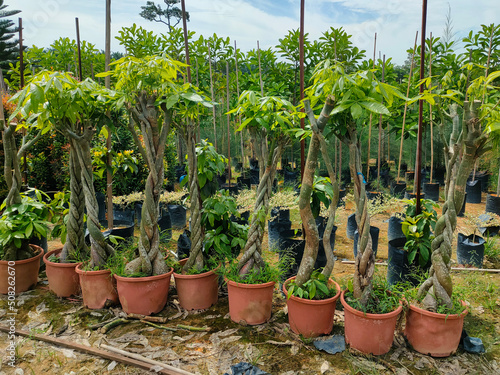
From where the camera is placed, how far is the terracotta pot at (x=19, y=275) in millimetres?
3373

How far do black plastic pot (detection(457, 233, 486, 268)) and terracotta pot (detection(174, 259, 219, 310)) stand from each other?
2.80 meters

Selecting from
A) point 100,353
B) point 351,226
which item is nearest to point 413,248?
point 351,226

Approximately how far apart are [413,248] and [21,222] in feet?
11.5

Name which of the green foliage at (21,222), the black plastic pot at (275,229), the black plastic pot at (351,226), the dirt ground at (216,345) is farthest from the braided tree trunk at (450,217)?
the green foliage at (21,222)

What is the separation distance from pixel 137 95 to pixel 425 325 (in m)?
2.63

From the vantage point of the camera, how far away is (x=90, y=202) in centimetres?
320

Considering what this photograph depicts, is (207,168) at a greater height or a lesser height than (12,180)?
greater

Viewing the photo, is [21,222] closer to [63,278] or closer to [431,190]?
[63,278]

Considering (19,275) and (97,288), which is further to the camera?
(19,275)

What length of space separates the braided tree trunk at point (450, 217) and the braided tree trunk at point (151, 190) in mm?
2025

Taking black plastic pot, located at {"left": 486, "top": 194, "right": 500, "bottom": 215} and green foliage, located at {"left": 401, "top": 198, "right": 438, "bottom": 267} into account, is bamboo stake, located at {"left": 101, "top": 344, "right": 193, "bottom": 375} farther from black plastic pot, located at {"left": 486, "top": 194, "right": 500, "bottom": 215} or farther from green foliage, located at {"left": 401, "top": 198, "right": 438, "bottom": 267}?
black plastic pot, located at {"left": 486, "top": 194, "right": 500, "bottom": 215}

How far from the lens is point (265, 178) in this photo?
2.92 meters

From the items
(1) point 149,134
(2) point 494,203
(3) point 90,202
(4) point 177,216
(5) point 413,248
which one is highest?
(1) point 149,134

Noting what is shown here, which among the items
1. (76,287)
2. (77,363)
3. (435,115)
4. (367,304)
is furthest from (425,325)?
(435,115)
